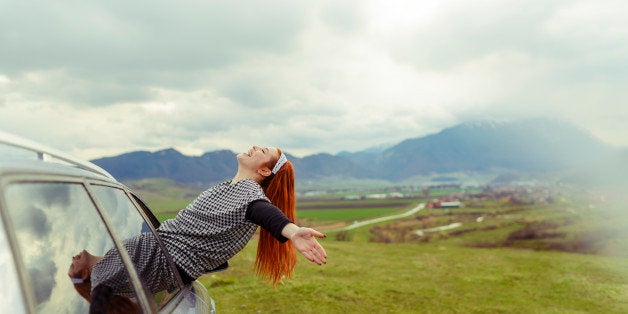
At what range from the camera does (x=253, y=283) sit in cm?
959

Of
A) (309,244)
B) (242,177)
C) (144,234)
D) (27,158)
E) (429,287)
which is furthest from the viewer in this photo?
(429,287)

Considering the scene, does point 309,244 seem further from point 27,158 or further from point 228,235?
point 27,158

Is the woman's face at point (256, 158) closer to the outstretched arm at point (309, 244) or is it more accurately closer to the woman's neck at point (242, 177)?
the woman's neck at point (242, 177)

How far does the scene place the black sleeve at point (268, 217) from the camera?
2750mm

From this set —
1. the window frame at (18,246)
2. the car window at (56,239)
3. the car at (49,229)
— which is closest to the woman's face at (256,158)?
the car at (49,229)

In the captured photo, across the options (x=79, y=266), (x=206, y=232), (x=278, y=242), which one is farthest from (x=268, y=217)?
(x=79, y=266)

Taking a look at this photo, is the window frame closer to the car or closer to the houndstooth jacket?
the car

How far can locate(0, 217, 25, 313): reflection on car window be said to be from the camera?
130 cm

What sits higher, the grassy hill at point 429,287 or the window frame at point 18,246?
the window frame at point 18,246

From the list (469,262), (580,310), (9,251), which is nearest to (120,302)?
(9,251)

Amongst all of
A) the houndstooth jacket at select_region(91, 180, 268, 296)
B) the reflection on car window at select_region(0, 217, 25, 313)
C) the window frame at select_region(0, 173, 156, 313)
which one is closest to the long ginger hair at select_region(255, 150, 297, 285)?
the houndstooth jacket at select_region(91, 180, 268, 296)

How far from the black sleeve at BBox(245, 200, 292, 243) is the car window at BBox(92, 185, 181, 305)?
Answer: 0.61 metres

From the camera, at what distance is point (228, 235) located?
3252 mm

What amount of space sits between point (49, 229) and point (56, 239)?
0.19 ft
